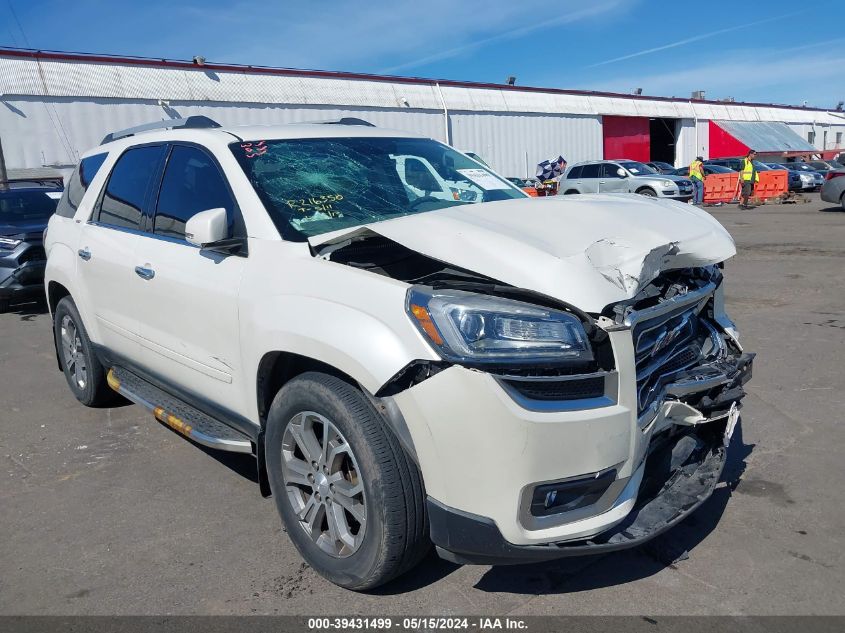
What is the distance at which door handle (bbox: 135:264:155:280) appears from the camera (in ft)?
12.4

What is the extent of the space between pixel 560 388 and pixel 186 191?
2384mm

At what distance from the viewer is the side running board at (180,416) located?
3403 millimetres

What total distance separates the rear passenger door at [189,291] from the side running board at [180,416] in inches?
5.3

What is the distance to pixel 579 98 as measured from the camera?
38.6 m

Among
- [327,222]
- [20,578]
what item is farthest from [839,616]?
[20,578]

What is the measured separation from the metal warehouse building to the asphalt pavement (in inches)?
715

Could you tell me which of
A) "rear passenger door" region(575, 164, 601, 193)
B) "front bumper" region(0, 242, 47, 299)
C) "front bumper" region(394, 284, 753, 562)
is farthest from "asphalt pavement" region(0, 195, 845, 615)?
"rear passenger door" region(575, 164, 601, 193)

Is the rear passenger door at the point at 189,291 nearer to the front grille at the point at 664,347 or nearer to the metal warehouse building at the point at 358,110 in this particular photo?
the front grille at the point at 664,347

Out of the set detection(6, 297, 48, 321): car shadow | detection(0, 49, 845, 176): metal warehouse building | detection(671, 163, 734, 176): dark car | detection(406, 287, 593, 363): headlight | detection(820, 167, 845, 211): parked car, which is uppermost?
detection(0, 49, 845, 176): metal warehouse building

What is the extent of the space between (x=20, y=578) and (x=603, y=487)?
2.52 metres

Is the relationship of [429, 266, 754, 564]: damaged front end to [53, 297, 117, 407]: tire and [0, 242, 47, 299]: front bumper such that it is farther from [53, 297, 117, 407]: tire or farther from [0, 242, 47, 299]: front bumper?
[0, 242, 47, 299]: front bumper

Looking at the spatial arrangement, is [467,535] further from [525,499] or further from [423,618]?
[423,618]

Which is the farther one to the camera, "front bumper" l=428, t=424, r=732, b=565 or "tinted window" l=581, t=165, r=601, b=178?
"tinted window" l=581, t=165, r=601, b=178

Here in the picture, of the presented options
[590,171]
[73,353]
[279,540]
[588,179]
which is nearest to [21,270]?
[73,353]
